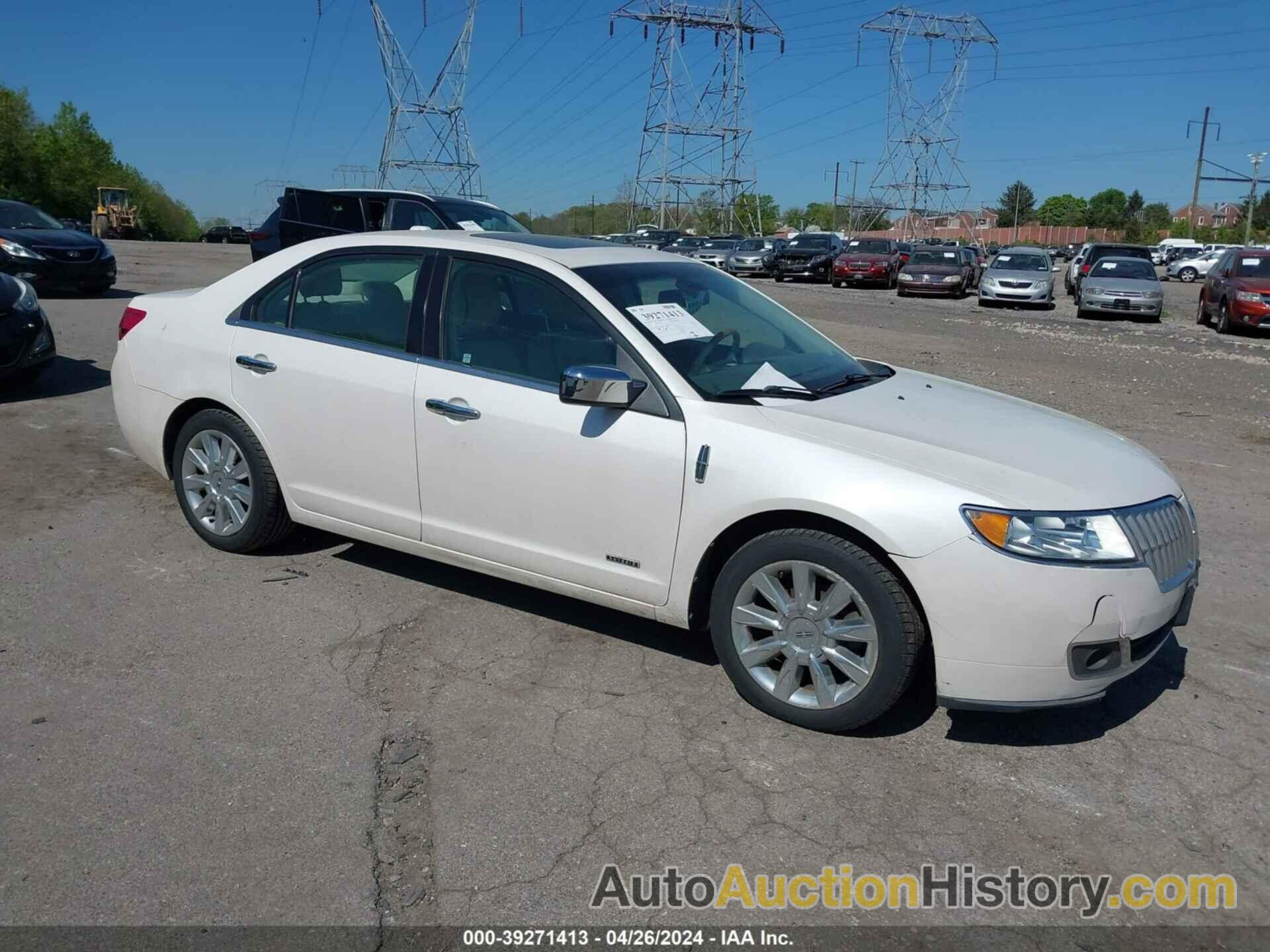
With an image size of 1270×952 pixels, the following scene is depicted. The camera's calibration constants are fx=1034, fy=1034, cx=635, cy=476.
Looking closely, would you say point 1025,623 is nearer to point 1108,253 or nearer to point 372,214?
point 372,214

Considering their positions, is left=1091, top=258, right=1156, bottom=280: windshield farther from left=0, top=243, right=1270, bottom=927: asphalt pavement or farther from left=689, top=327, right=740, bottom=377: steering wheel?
left=689, top=327, right=740, bottom=377: steering wheel

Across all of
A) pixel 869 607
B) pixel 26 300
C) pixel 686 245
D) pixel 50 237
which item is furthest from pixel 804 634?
pixel 686 245

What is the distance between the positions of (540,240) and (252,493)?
6.13 ft

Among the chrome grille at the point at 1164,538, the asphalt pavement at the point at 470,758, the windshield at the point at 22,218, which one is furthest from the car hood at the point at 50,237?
the chrome grille at the point at 1164,538

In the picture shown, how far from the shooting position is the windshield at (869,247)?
106 feet

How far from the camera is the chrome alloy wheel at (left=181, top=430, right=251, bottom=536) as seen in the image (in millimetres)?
5102

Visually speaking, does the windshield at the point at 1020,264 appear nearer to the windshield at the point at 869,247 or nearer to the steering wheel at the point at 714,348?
the windshield at the point at 869,247

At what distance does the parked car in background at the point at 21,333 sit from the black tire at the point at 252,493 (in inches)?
173

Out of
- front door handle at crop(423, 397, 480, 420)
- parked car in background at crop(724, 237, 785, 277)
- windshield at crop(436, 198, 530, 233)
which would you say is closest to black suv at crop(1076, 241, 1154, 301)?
parked car in background at crop(724, 237, 785, 277)

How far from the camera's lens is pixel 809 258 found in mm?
35219

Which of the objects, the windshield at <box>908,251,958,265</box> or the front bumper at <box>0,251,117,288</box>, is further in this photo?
the windshield at <box>908,251,958,265</box>

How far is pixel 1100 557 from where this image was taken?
3381mm

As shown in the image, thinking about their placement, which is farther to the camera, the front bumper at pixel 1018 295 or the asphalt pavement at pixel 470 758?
the front bumper at pixel 1018 295

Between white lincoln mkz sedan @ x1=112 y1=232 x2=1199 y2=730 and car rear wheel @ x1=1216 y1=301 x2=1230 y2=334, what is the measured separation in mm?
16932
